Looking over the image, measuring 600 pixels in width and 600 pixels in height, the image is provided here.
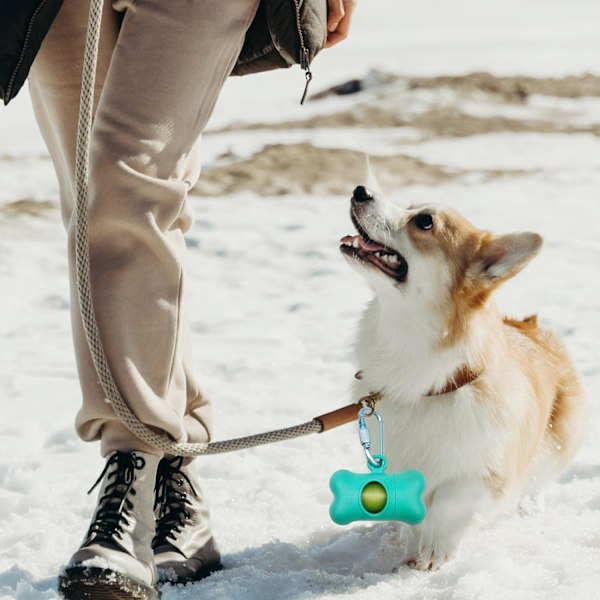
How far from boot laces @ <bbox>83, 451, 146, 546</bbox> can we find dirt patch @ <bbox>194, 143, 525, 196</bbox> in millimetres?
4767

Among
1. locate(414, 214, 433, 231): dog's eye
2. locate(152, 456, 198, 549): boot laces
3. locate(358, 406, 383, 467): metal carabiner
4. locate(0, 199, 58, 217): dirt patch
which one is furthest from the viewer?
locate(0, 199, 58, 217): dirt patch

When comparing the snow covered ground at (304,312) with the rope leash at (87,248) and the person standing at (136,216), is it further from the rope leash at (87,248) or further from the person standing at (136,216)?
the rope leash at (87,248)

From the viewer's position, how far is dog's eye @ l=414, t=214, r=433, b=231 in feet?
9.57

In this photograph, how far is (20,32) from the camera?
2.18 metres

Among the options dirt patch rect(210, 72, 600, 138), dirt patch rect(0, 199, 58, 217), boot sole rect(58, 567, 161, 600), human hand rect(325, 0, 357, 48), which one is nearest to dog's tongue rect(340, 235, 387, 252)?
human hand rect(325, 0, 357, 48)

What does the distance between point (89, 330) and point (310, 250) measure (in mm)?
3784

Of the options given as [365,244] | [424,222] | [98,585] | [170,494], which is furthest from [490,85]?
[98,585]

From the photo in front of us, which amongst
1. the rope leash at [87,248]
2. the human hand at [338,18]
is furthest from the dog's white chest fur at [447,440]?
the human hand at [338,18]

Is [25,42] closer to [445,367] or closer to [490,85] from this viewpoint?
[445,367]

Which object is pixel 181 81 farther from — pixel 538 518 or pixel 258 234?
pixel 258 234

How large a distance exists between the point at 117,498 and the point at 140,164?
0.73m

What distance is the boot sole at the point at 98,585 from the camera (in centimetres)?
218

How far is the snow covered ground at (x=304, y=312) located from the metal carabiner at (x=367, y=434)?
0.30 metres

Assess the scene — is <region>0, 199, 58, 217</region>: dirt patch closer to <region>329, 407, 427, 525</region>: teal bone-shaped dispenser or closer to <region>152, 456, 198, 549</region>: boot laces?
<region>152, 456, 198, 549</region>: boot laces
